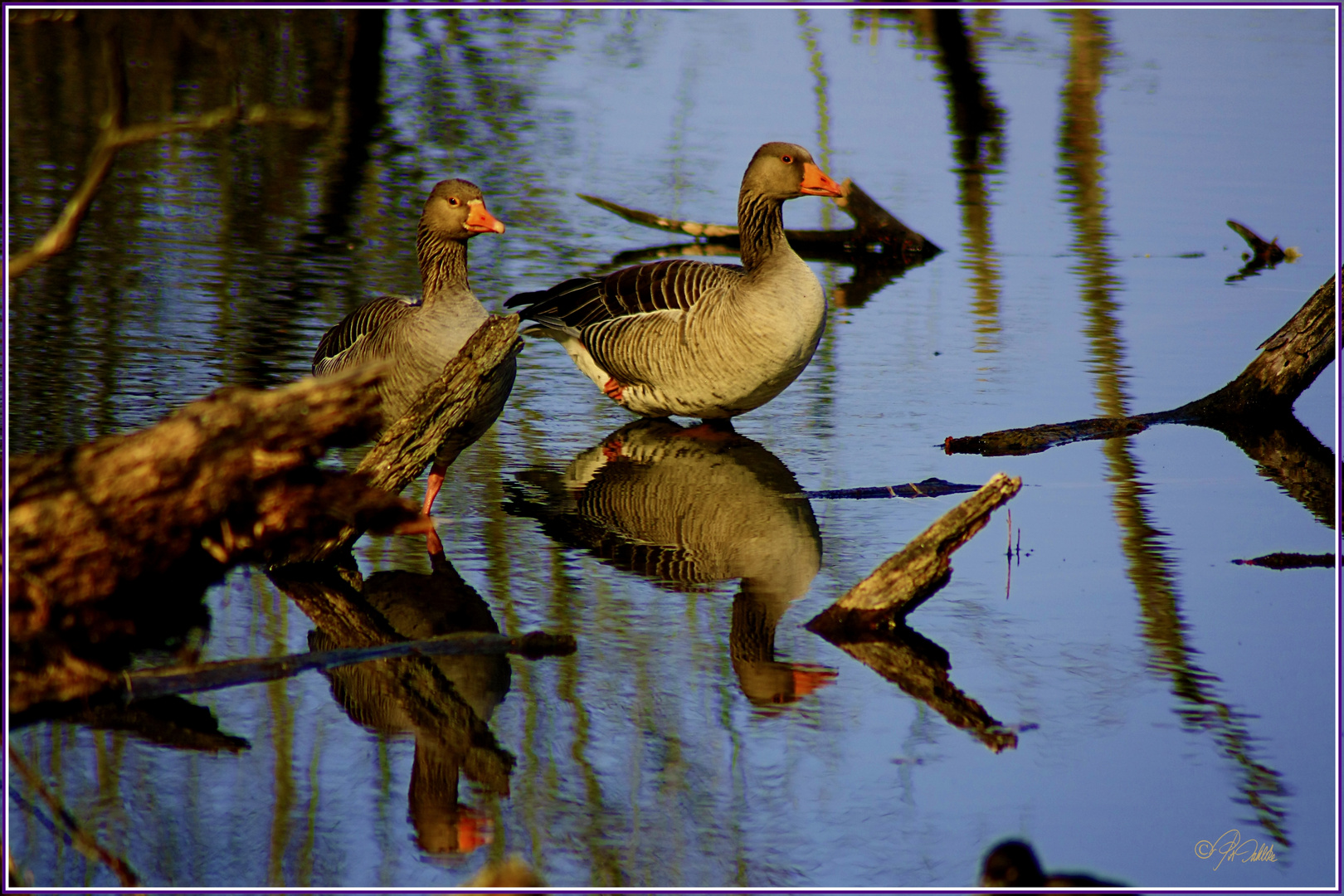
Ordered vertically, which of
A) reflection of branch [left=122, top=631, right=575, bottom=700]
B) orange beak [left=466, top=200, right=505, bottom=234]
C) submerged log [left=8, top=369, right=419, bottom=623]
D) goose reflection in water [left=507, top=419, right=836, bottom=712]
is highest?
orange beak [left=466, top=200, right=505, bottom=234]

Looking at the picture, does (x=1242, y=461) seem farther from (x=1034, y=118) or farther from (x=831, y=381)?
(x=1034, y=118)

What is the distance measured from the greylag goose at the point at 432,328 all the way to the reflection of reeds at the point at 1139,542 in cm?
307

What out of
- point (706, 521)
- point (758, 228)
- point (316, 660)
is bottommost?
point (706, 521)

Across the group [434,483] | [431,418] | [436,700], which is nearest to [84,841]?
[436,700]

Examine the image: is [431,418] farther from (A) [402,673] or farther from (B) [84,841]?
(B) [84,841]

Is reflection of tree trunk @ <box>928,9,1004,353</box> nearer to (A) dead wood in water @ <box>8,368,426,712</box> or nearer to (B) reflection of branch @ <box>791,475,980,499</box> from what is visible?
(B) reflection of branch @ <box>791,475,980,499</box>

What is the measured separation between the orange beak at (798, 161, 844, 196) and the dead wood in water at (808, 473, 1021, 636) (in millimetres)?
3697

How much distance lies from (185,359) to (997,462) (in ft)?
17.0

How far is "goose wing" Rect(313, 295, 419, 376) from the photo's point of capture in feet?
23.0

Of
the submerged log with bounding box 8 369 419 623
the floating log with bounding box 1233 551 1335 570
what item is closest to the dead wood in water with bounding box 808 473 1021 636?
the floating log with bounding box 1233 551 1335 570

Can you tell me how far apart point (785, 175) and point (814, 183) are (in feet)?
0.61

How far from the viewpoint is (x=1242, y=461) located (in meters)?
8.16

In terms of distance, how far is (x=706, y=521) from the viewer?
7047 mm

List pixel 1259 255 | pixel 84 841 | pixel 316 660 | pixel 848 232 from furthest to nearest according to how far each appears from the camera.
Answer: pixel 848 232, pixel 1259 255, pixel 316 660, pixel 84 841
